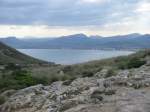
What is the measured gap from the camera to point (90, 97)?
16.8 meters

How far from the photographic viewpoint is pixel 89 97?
16828 mm

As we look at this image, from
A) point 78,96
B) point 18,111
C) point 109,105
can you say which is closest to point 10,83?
point 18,111

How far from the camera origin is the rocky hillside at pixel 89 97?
1517 cm

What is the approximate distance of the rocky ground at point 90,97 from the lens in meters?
15.2

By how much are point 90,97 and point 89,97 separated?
71 mm

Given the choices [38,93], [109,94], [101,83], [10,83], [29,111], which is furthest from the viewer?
[10,83]

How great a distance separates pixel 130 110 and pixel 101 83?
5.34m

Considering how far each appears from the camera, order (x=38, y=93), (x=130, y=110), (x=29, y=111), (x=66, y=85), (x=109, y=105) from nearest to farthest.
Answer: (x=130, y=110)
(x=109, y=105)
(x=29, y=111)
(x=38, y=93)
(x=66, y=85)

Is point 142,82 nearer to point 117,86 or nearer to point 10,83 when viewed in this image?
point 117,86

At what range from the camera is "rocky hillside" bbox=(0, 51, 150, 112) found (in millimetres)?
15172

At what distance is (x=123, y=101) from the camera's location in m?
15.4

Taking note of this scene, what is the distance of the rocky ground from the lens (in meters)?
15.2

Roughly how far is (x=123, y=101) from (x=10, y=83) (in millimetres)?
12304

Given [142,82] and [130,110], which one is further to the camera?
[142,82]
